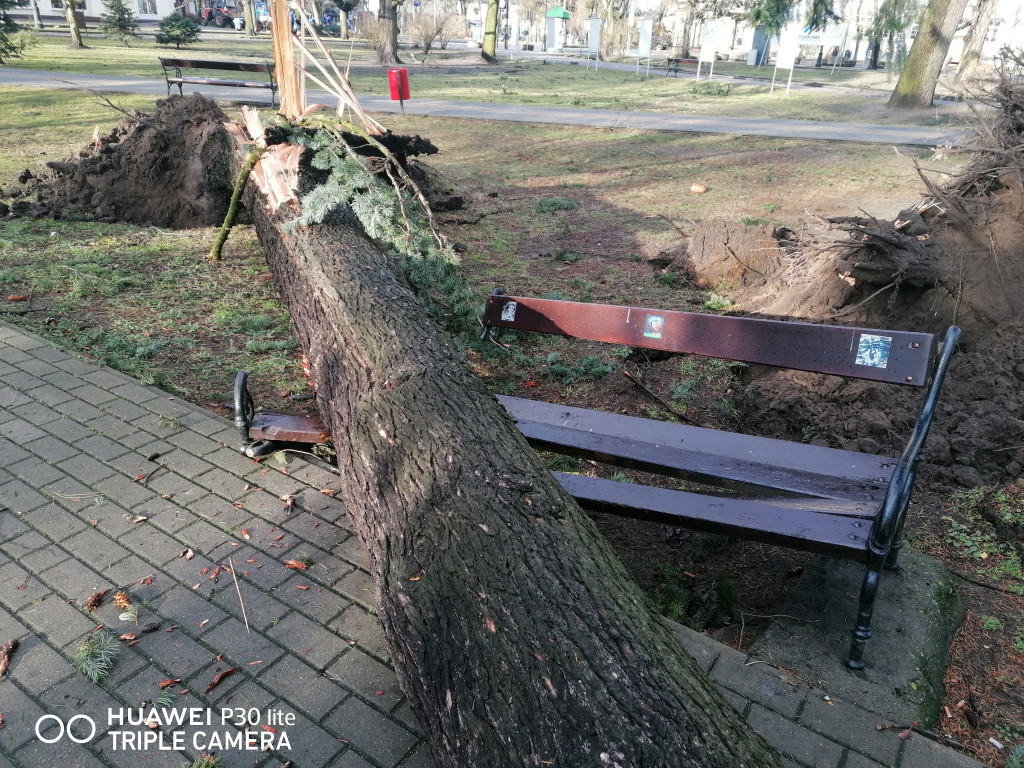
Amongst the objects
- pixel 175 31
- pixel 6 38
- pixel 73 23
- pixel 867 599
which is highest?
pixel 73 23

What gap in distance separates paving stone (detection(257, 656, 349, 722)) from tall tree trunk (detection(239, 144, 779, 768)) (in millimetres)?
274

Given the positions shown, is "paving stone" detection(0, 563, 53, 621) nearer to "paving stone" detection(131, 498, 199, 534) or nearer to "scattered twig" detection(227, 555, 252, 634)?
"paving stone" detection(131, 498, 199, 534)

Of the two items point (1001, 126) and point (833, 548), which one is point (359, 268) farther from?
point (1001, 126)

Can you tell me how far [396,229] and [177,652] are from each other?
308 cm

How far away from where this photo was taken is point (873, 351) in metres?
3.11

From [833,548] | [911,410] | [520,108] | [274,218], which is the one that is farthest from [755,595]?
[520,108]

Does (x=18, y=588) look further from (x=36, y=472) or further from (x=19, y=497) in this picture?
(x=36, y=472)

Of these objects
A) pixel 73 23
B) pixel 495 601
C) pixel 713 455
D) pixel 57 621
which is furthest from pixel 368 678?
pixel 73 23

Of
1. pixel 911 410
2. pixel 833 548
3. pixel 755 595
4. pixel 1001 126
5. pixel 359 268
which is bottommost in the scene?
pixel 755 595

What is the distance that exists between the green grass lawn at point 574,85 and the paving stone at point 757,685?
17.4 meters

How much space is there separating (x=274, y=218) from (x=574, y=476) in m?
3.60

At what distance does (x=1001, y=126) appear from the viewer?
4.77 metres

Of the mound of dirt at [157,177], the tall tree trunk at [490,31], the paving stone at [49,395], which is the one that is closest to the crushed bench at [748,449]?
the paving stone at [49,395]

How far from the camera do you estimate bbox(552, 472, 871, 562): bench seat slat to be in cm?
252
